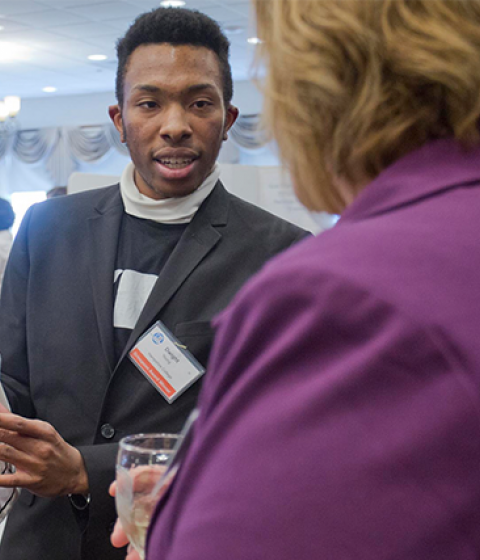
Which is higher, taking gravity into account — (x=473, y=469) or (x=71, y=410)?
(x=473, y=469)

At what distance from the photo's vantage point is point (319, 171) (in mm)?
659

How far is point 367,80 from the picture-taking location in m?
0.61

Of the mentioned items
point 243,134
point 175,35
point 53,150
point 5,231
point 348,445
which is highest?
point 348,445

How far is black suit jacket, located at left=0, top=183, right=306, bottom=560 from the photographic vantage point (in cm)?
150

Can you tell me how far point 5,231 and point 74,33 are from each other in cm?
430

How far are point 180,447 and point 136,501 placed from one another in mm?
141

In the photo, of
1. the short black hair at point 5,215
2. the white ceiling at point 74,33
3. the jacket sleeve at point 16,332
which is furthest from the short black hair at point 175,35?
the white ceiling at point 74,33

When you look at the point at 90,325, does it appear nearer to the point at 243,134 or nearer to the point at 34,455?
the point at 34,455

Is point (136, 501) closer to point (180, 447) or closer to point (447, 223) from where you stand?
point (180, 447)

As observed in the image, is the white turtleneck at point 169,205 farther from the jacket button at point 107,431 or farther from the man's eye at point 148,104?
the jacket button at point 107,431

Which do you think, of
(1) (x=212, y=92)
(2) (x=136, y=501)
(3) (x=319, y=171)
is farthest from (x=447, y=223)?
(1) (x=212, y=92)

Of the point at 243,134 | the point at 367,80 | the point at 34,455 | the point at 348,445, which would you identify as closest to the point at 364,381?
the point at 348,445

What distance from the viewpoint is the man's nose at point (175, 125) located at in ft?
5.30

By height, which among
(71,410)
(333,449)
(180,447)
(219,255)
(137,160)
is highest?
(333,449)
